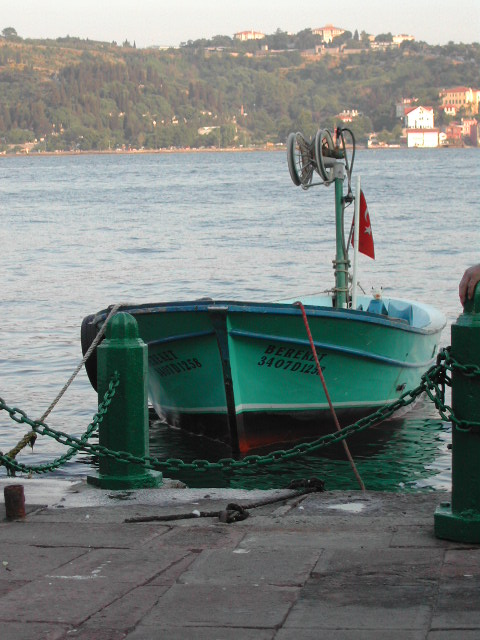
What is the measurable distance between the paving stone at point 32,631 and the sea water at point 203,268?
6125mm

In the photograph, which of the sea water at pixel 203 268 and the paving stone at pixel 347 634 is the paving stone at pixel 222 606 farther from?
the sea water at pixel 203 268

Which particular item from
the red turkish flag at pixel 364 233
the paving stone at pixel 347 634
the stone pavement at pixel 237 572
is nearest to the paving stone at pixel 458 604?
the stone pavement at pixel 237 572

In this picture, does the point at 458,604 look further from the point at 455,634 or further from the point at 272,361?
the point at 272,361

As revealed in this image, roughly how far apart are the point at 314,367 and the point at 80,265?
75.9 ft

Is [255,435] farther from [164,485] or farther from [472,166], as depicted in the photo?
[472,166]

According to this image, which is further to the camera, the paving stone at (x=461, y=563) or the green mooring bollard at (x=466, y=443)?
the green mooring bollard at (x=466, y=443)

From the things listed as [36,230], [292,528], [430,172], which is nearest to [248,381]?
[292,528]

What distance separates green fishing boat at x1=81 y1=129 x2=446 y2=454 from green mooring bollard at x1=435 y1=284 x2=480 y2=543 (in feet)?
17.9

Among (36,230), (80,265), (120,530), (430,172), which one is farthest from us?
(430,172)

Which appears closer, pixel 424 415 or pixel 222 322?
pixel 222 322

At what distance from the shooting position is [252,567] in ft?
16.3

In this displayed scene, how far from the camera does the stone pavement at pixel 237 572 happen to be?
4.22 meters

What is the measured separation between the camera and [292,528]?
5695 millimetres

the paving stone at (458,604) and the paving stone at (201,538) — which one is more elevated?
the paving stone at (458,604)
